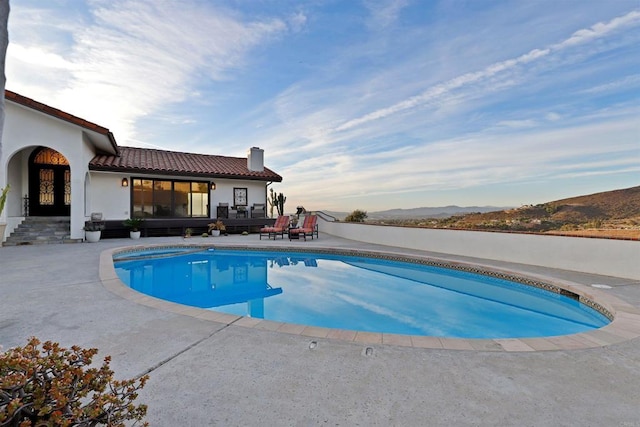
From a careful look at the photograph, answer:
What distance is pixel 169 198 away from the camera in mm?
14320

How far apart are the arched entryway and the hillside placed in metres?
15.1

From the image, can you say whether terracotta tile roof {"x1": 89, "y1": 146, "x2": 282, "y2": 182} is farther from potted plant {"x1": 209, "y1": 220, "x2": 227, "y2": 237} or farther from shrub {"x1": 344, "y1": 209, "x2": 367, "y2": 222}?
shrub {"x1": 344, "y1": 209, "x2": 367, "y2": 222}

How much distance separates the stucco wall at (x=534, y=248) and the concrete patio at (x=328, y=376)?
4.00 m

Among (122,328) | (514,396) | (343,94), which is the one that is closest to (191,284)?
(122,328)

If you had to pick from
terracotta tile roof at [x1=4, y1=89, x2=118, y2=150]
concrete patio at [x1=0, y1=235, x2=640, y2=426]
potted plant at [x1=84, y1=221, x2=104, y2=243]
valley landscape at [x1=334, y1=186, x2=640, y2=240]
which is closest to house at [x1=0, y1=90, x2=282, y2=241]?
terracotta tile roof at [x1=4, y1=89, x2=118, y2=150]

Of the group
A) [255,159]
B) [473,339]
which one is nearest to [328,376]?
[473,339]

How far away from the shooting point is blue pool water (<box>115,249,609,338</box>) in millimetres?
4703

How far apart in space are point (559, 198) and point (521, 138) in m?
2.45

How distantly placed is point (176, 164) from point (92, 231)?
500cm

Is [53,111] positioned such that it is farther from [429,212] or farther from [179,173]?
[429,212]

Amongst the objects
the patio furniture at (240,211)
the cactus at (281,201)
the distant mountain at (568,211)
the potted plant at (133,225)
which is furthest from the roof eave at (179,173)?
the distant mountain at (568,211)

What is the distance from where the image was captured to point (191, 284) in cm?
715

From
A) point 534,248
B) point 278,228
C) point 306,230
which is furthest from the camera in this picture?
point 278,228

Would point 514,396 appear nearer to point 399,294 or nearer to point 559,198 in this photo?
point 399,294
